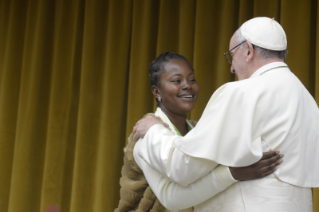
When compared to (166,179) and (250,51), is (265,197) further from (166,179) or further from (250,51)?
(250,51)

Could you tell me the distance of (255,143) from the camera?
6.76 ft

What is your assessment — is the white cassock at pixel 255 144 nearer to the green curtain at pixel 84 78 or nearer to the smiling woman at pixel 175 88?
the smiling woman at pixel 175 88

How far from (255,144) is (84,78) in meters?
2.65

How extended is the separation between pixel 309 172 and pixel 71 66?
9.54 ft

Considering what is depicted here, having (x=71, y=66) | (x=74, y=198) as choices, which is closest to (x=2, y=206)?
(x=74, y=198)

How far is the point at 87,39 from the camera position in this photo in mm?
4508

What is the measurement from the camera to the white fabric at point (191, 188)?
6.98 feet

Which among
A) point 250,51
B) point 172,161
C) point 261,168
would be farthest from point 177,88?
point 261,168

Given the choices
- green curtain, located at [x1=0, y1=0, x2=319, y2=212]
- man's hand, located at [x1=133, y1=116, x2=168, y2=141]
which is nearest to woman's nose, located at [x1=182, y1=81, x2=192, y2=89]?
man's hand, located at [x1=133, y1=116, x2=168, y2=141]

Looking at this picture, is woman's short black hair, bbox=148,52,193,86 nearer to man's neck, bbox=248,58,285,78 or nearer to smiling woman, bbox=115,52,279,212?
smiling woman, bbox=115,52,279,212

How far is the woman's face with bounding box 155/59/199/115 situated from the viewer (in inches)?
111

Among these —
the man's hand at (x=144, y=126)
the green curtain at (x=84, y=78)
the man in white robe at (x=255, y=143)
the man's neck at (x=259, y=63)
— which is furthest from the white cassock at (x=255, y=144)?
the green curtain at (x=84, y=78)

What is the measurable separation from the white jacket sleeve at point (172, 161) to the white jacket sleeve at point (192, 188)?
0.11ft

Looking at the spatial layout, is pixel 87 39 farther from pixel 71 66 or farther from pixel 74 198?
pixel 74 198
